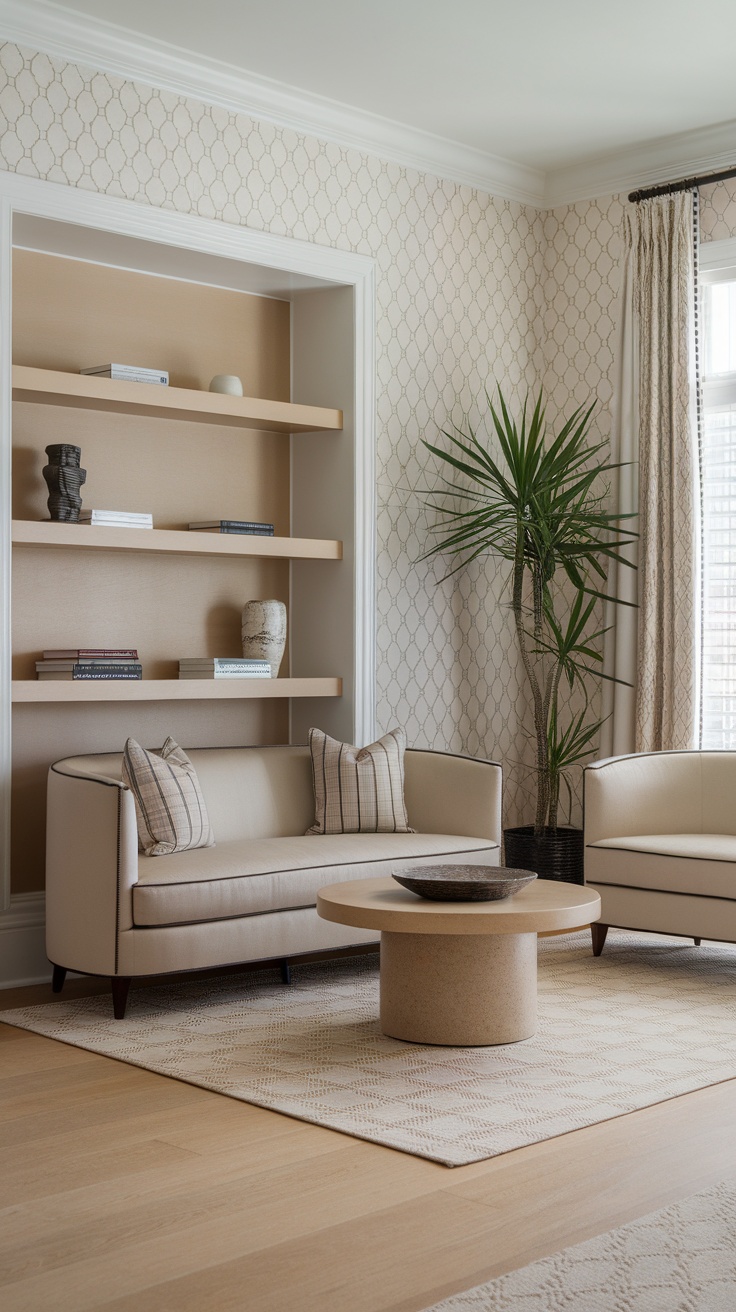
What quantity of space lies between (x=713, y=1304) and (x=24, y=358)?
149 inches

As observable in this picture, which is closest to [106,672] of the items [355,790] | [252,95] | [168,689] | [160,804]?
[168,689]

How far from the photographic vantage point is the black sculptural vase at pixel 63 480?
14.8 ft

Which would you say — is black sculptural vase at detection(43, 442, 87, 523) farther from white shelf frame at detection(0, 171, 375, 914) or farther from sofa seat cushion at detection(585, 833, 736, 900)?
sofa seat cushion at detection(585, 833, 736, 900)

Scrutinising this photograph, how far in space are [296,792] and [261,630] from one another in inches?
27.1

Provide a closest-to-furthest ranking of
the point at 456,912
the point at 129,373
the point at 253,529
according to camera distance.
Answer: the point at 456,912
the point at 129,373
the point at 253,529

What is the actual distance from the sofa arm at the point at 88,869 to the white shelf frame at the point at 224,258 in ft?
0.97

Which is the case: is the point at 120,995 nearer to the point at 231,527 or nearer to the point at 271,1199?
the point at 271,1199

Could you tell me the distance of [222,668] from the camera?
16.3 feet

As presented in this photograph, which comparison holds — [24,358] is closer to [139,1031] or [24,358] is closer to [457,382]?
[457,382]

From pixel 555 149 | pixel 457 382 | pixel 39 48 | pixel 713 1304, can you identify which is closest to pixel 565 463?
pixel 457 382

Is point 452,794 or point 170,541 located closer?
point 170,541

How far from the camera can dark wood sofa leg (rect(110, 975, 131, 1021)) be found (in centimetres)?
387

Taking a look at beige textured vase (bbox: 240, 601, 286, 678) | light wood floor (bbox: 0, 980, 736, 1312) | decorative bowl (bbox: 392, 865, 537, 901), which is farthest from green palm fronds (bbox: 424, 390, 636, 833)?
light wood floor (bbox: 0, 980, 736, 1312)

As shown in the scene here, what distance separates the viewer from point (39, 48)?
4391 millimetres
